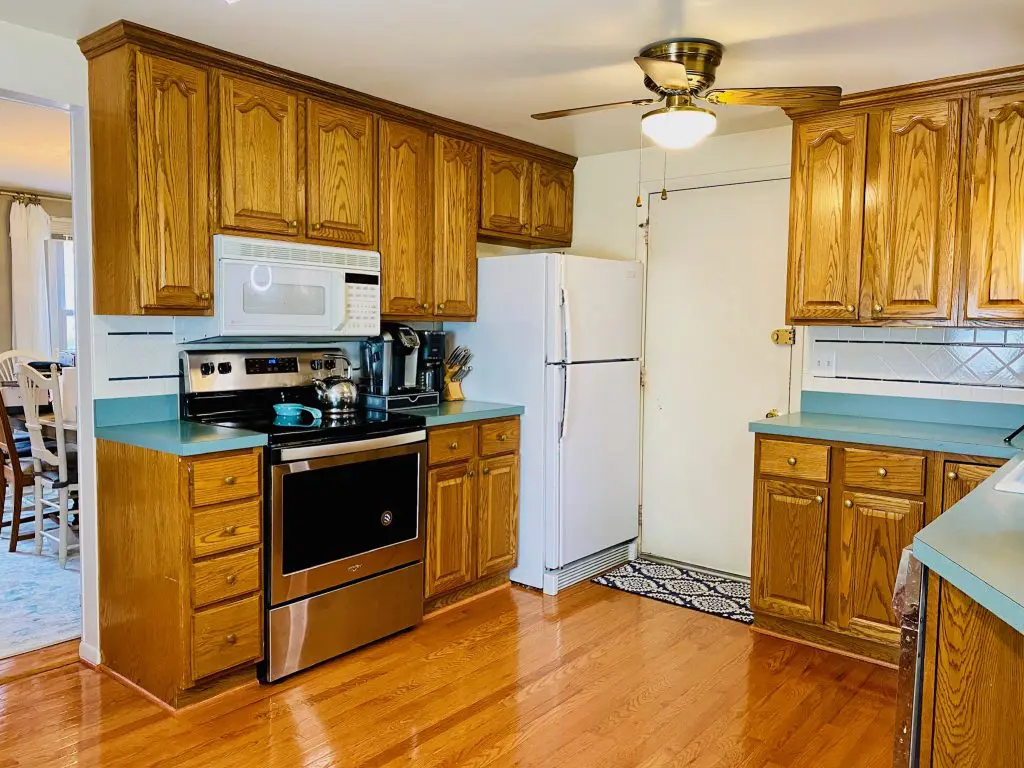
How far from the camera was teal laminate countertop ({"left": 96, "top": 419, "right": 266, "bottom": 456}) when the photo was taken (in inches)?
99.8

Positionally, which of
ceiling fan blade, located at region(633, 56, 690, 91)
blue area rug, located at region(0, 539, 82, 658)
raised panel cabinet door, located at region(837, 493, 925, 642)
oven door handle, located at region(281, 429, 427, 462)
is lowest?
blue area rug, located at region(0, 539, 82, 658)

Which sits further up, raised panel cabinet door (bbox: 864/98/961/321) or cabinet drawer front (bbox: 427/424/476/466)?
raised panel cabinet door (bbox: 864/98/961/321)

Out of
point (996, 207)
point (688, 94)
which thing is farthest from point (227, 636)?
point (996, 207)

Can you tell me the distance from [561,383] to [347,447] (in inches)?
46.9

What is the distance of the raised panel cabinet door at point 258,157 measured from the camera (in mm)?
2887

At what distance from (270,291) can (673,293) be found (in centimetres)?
216

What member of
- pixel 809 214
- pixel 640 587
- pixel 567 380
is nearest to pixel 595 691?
pixel 640 587

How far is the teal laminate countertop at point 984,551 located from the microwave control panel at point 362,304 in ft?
7.75

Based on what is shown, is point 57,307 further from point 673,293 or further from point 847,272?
point 847,272

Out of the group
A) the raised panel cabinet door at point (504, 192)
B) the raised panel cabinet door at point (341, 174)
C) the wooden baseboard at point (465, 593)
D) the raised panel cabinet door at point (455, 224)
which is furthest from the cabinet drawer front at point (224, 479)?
the raised panel cabinet door at point (504, 192)

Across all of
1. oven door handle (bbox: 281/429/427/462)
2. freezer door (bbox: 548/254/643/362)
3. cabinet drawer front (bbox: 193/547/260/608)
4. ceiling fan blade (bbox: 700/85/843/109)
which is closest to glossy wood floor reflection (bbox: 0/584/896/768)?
cabinet drawer front (bbox: 193/547/260/608)

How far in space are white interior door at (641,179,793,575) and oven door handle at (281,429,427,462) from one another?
5.12ft

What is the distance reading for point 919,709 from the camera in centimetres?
165

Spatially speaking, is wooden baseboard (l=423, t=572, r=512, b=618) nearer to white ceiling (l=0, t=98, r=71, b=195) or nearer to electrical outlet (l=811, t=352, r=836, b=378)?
A: electrical outlet (l=811, t=352, r=836, b=378)
